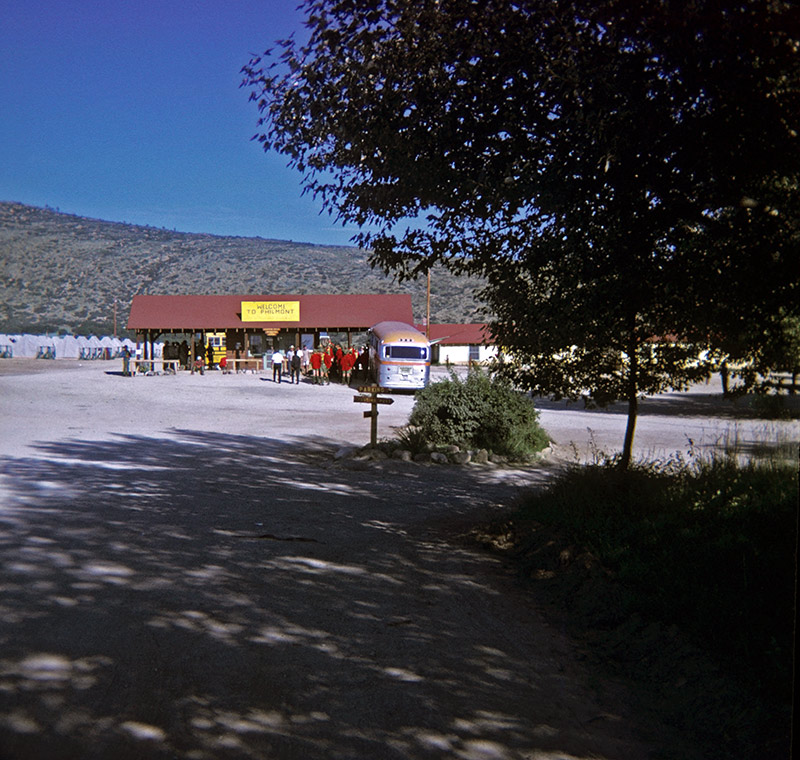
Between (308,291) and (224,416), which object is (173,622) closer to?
(224,416)

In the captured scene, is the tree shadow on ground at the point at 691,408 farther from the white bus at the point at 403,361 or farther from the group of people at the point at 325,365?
the group of people at the point at 325,365

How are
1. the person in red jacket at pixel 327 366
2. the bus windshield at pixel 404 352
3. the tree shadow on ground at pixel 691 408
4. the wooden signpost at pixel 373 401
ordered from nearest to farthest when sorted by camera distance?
the wooden signpost at pixel 373 401 < the tree shadow on ground at pixel 691 408 < the bus windshield at pixel 404 352 < the person in red jacket at pixel 327 366

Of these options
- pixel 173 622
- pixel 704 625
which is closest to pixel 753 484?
pixel 704 625

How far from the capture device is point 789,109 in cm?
492

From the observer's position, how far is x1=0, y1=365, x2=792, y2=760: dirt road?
132 inches

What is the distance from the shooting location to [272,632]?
14.8ft

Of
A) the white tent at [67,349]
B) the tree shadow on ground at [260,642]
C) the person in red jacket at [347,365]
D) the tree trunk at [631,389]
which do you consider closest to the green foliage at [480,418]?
the tree trunk at [631,389]

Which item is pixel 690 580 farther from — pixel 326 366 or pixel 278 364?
pixel 326 366

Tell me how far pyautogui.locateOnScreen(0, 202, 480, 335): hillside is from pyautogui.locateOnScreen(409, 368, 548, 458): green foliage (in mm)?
76464

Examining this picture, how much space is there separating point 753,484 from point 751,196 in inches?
100

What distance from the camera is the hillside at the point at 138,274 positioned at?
334ft

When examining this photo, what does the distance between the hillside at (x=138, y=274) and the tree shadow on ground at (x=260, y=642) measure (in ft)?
274

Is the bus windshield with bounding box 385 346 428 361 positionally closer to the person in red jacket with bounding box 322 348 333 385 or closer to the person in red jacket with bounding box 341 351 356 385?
the person in red jacket with bounding box 341 351 356 385

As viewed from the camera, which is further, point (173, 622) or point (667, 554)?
point (667, 554)
